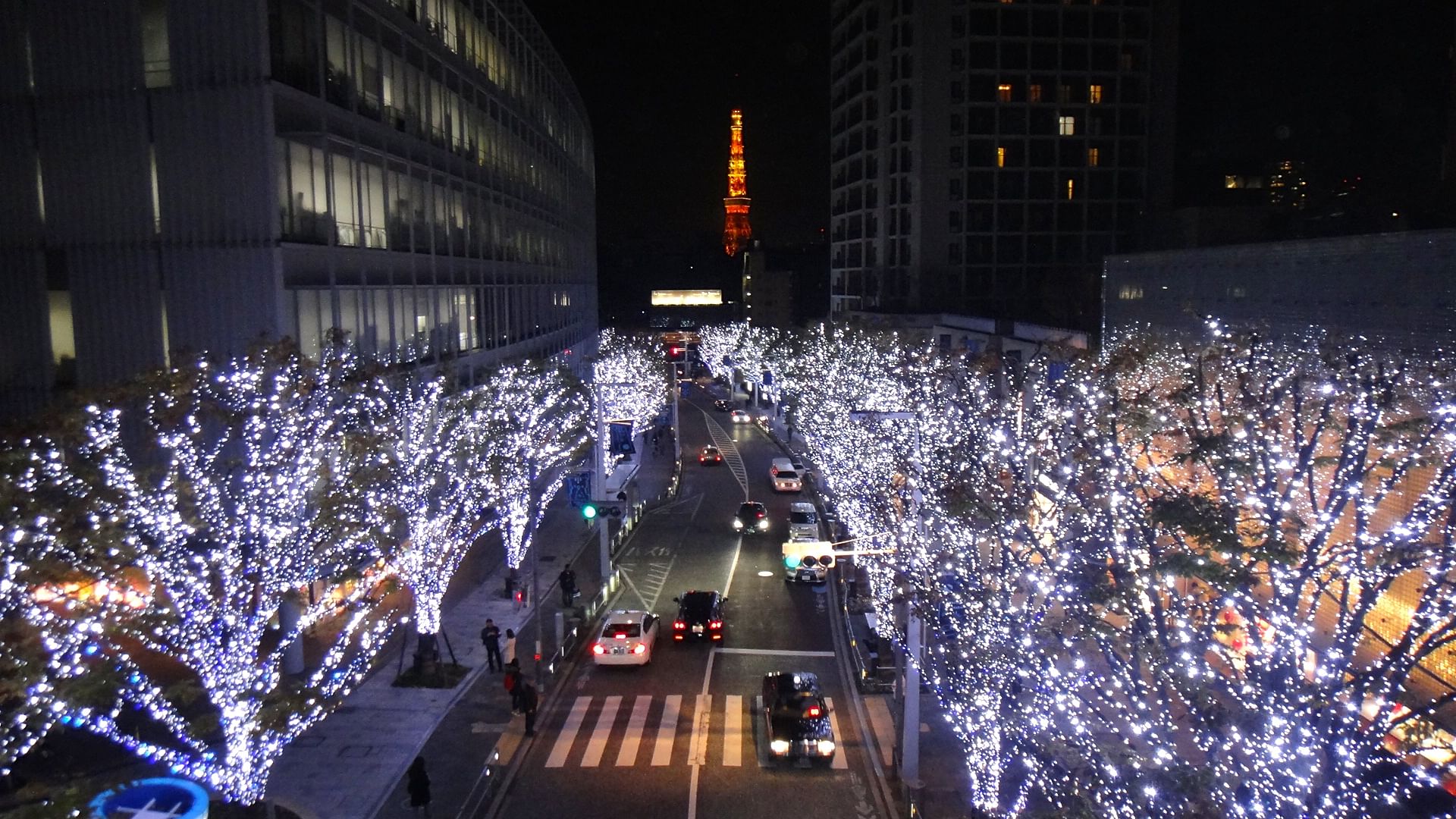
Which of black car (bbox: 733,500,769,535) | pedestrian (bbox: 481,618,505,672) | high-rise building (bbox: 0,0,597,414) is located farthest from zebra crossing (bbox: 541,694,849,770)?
black car (bbox: 733,500,769,535)

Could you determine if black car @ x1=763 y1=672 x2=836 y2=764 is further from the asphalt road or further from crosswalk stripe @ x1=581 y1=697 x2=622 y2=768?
crosswalk stripe @ x1=581 y1=697 x2=622 y2=768

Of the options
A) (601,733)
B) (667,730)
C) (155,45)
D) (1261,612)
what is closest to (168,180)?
(155,45)

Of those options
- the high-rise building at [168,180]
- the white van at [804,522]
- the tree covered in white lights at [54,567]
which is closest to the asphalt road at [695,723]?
the white van at [804,522]

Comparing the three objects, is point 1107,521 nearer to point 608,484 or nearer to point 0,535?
point 0,535

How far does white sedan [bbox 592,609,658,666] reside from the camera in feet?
73.4

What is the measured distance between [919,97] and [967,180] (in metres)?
7.15

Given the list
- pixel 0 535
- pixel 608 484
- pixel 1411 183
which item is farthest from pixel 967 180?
pixel 0 535

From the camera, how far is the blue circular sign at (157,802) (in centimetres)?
1120

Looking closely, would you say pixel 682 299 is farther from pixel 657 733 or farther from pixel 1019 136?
pixel 657 733

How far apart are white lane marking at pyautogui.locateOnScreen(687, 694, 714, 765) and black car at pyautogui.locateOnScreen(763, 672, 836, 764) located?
4.10ft

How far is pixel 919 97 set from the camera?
2815 inches

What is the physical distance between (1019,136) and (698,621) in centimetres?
5842

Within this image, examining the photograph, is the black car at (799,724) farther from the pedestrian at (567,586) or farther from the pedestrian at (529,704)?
the pedestrian at (567,586)

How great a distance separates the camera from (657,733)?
18984mm
